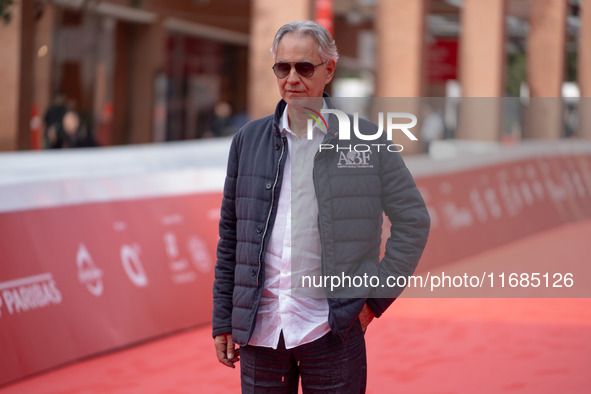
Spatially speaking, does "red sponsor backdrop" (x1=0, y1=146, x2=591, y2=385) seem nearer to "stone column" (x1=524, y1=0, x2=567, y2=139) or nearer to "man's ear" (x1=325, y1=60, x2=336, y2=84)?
"man's ear" (x1=325, y1=60, x2=336, y2=84)

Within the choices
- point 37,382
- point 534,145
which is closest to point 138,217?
point 37,382

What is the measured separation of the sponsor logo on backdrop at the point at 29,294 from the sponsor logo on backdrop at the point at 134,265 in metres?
0.70

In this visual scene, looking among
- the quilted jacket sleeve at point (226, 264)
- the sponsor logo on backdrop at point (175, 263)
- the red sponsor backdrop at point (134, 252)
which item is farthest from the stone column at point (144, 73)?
the quilted jacket sleeve at point (226, 264)

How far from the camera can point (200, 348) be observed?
6.92 metres

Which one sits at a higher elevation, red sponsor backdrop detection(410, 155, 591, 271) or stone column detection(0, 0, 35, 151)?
A: stone column detection(0, 0, 35, 151)

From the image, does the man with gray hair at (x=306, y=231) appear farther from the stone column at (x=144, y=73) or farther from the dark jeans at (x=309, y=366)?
the stone column at (x=144, y=73)

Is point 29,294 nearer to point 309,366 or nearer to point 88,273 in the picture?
point 88,273

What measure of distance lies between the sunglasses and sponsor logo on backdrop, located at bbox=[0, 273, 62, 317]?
3642 mm

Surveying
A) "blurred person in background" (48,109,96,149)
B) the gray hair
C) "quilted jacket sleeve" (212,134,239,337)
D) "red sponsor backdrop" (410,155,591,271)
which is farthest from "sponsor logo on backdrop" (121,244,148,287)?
"blurred person in background" (48,109,96,149)

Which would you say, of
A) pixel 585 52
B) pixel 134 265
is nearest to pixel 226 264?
pixel 134 265

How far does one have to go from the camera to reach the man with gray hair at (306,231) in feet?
9.36

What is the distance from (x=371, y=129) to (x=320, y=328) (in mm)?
663

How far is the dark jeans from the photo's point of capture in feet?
9.58

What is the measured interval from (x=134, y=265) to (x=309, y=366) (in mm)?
Answer: 4291
